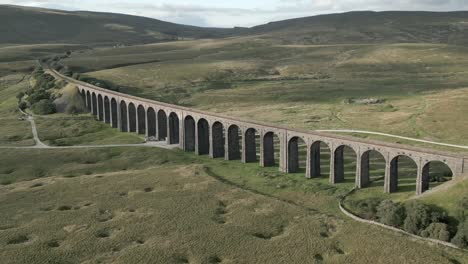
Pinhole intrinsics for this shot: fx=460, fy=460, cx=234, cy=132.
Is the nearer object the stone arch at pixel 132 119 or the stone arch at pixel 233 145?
the stone arch at pixel 233 145

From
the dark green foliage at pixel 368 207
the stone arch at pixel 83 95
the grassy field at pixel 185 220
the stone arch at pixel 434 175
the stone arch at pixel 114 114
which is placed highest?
the stone arch at pixel 83 95

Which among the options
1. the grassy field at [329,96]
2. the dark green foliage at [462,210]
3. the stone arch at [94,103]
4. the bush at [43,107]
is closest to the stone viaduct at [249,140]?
the stone arch at [94,103]

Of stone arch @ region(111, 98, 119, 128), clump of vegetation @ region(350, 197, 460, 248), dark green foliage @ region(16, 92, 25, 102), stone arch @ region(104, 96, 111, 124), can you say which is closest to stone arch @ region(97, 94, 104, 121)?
stone arch @ region(104, 96, 111, 124)

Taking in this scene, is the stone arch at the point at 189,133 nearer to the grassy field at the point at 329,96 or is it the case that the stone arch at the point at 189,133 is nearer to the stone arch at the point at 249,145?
the stone arch at the point at 249,145

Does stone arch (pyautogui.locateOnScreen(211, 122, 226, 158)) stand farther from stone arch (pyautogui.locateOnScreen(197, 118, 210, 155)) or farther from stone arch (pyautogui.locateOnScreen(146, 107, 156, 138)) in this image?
stone arch (pyautogui.locateOnScreen(146, 107, 156, 138))

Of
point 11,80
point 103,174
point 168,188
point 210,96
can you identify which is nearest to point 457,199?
point 168,188

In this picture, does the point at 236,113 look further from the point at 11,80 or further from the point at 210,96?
the point at 11,80

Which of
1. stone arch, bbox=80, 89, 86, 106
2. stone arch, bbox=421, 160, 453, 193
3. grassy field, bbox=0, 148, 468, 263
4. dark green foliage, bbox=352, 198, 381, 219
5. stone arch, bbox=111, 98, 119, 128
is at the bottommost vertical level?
grassy field, bbox=0, 148, 468, 263

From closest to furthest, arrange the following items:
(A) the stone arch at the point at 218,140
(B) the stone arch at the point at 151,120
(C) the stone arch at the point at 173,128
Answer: (A) the stone arch at the point at 218,140 < (C) the stone arch at the point at 173,128 < (B) the stone arch at the point at 151,120
